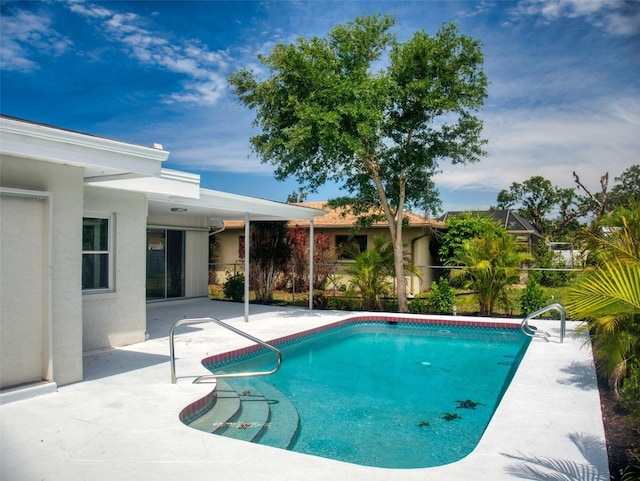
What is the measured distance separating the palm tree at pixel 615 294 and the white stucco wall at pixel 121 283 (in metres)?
7.43

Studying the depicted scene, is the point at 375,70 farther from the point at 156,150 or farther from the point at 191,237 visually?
the point at 156,150

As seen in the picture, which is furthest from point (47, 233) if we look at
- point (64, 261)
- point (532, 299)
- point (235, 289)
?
point (532, 299)

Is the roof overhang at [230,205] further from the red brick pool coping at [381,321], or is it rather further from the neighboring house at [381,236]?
the neighboring house at [381,236]

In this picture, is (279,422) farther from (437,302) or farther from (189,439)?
(437,302)

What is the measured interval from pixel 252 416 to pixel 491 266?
9140mm

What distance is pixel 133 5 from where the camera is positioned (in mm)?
16094

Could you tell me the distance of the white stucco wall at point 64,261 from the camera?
6.15m

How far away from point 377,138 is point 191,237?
674 cm

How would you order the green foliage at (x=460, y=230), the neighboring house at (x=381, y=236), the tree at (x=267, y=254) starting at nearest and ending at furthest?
the tree at (x=267, y=254)
the green foliage at (x=460, y=230)
the neighboring house at (x=381, y=236)

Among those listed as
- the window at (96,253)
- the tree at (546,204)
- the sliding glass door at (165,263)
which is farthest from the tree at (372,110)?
the tree at (546,204)

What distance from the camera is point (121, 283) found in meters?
9.22

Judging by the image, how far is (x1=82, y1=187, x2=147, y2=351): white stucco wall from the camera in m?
8.70

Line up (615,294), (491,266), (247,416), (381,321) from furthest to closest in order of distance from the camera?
(381,321)
(491,266)
(247,416)
(615,294)

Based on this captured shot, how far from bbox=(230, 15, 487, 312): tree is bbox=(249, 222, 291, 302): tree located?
9.20 feet
